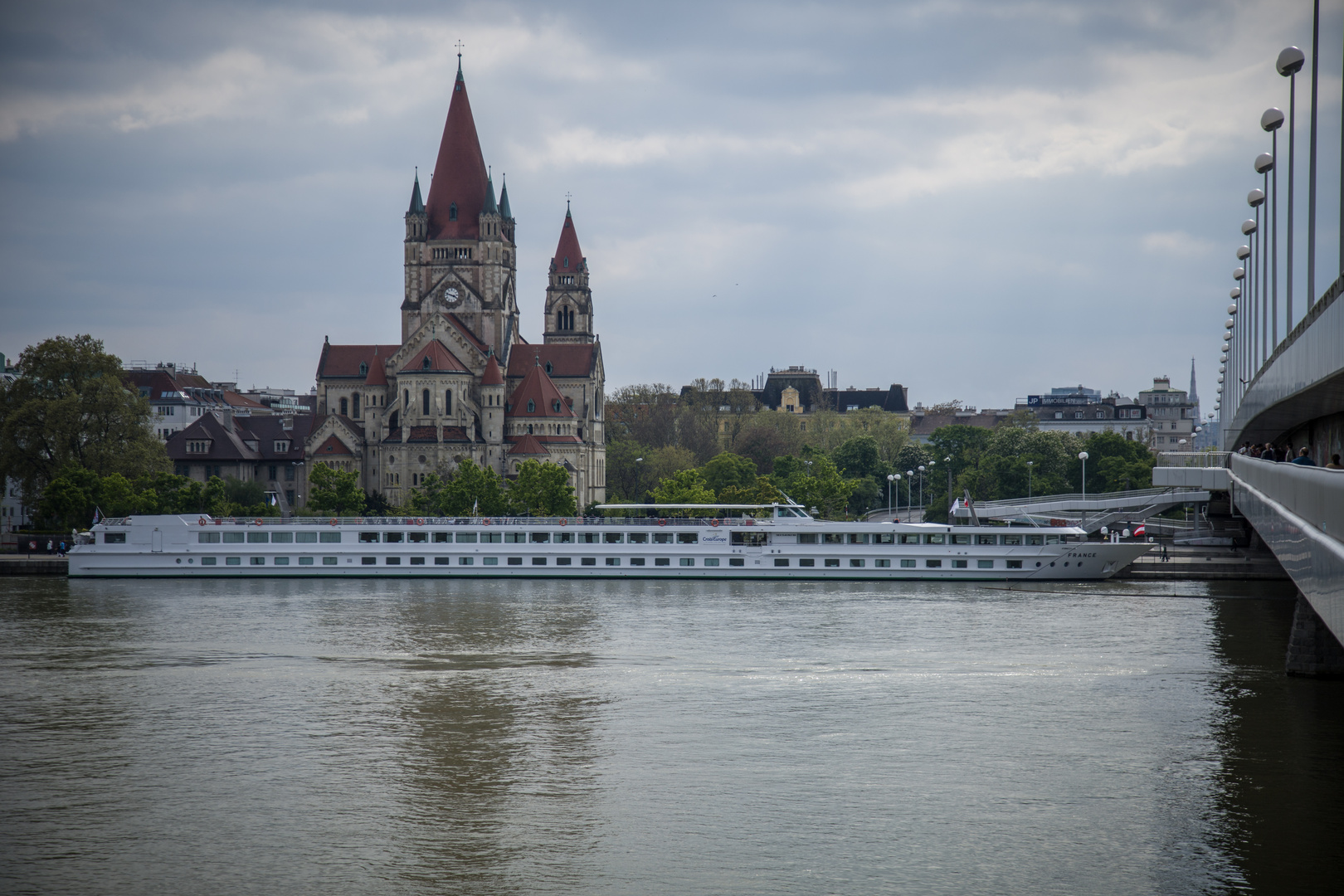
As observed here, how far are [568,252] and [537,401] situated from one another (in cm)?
2342

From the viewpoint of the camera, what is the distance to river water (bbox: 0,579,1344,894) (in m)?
18.6

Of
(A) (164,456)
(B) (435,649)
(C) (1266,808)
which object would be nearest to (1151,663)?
(C) (1266,808)

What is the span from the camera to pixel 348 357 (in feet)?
330

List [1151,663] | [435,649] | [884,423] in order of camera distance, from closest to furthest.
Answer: [1151,663], [435,649], [884,423]

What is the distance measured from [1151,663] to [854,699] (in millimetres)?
8382

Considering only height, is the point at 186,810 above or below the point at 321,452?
below

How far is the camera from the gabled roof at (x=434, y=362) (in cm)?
9300

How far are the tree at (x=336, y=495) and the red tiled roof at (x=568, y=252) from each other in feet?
130

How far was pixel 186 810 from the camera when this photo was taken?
834 inches

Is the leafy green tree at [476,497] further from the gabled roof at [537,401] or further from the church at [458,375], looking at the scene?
the gabled roof at [537,401]

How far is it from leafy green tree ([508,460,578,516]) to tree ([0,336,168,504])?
20182 millimetres

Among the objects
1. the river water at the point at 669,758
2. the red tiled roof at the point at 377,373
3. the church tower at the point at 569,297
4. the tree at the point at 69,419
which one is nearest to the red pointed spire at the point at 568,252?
the church tower at the point at 569,297

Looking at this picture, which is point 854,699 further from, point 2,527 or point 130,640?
point 2,527

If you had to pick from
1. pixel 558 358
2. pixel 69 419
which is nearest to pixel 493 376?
pixel 558 358
